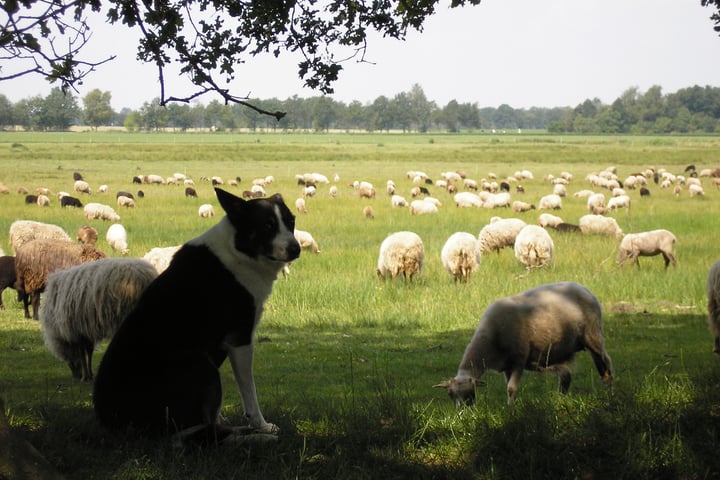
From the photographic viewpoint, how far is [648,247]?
67.4 feet

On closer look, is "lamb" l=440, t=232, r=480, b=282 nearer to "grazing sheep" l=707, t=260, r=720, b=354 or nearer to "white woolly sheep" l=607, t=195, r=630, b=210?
"grazing sheep" l=707, t=260, r=720, b=354

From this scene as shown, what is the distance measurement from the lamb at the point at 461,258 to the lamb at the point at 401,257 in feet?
2.27

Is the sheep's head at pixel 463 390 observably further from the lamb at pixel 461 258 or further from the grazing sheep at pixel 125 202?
the grazing sheep at pixel 125 202

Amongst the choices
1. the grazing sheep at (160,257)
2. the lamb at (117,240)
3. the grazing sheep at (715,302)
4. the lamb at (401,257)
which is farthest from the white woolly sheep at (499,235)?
the grazing sheep at (715,302)

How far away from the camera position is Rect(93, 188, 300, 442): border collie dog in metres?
4.61

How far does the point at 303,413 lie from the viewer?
18.3ft

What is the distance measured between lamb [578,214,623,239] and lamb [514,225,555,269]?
695 cm

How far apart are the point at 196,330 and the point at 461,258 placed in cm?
1417

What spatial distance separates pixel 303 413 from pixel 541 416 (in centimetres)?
166

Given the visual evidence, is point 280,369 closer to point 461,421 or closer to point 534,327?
point 534,327

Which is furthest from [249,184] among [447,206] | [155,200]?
[447,206]

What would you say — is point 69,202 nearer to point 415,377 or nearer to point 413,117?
point 415,377

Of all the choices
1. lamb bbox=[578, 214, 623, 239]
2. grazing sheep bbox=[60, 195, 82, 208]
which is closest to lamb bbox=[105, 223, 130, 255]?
grazing sheep bbox=[60, 195, 82, 208]

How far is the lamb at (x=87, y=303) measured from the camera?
25.4 ft
